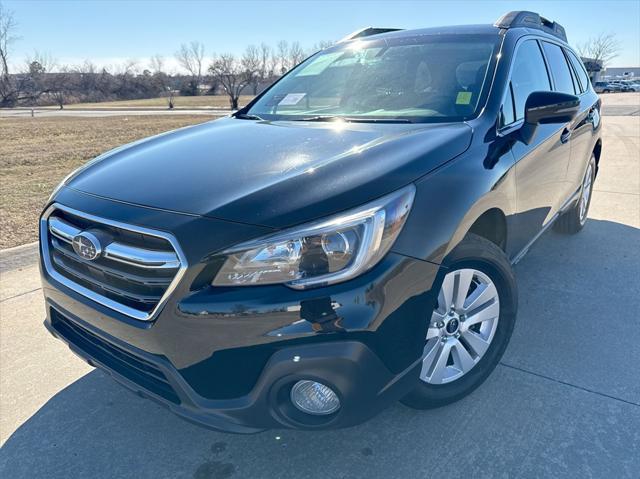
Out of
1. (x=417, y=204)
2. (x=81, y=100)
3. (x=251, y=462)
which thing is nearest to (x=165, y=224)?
(x=417, y=204)

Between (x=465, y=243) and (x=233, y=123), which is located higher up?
(x=233, y=123)

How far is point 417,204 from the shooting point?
6.10ft

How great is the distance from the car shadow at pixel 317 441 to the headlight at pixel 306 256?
0.91 metres

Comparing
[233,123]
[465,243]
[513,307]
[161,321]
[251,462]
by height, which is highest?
[233,123]

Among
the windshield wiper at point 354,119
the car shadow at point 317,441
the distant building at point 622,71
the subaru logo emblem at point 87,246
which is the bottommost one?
the car shadow at point 317,441

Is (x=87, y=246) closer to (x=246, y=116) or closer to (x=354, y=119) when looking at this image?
(x=354, y=119)

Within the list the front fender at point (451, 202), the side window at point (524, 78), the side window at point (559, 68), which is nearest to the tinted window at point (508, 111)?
the side window at point (524, 78)

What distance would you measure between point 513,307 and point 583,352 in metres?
0.76

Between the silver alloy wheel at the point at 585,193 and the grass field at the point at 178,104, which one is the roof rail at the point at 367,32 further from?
the grass field at the point at 178,104

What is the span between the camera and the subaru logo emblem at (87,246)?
1.89 metres

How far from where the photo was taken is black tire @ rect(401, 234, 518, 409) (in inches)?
83.0

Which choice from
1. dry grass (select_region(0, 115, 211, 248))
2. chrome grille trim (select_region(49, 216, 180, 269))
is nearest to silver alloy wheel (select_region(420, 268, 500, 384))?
chrome grille trim (select_region(49, 216, 180, 269))

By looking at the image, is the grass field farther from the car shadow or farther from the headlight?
the headlight

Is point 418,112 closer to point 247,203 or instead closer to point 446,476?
point 247,203
